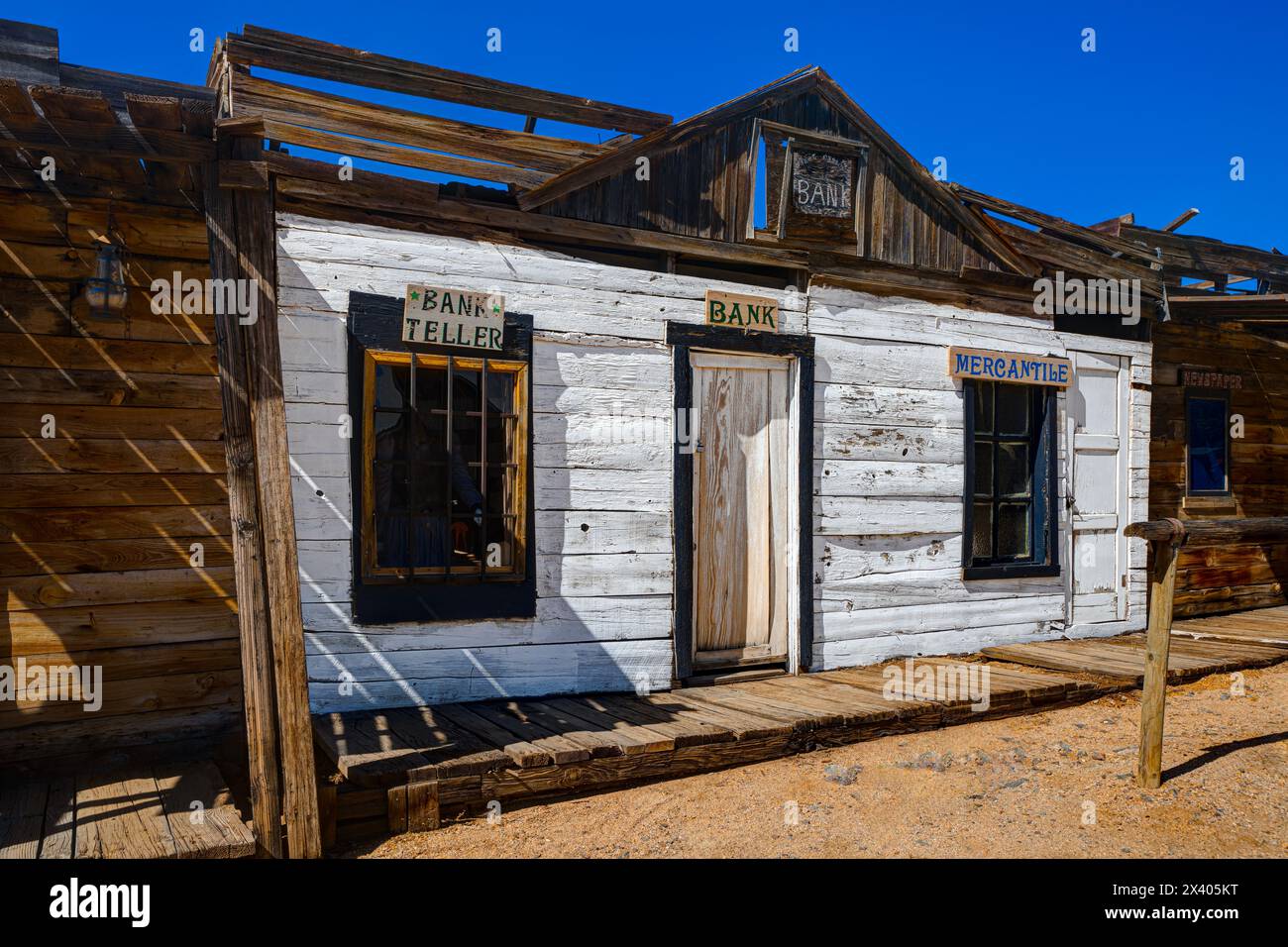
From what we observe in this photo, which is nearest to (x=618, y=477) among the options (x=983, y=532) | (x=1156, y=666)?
(x=1156, y=666)

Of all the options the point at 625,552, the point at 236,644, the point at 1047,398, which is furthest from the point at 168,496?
the point at 1047,398

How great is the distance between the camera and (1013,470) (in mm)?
8414

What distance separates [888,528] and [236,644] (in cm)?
488

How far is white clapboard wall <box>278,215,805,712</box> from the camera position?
18.1 ft

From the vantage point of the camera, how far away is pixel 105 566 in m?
5.18

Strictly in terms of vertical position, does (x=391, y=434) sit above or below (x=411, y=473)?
above

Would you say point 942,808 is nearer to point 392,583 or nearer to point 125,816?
point 392,583

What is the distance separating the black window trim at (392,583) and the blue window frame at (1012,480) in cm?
413

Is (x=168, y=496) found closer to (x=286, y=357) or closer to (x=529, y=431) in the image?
(x=286, y=357)

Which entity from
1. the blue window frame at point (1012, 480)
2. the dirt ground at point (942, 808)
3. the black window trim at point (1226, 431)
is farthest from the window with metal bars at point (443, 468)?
the black window trim at point (1226, 431)

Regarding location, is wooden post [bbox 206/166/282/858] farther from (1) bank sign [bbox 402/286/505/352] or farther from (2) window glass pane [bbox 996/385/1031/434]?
(2) window glass pane [bbox 996/385/1031/434]

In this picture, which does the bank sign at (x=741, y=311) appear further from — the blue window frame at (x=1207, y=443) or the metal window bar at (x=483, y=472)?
the blue window frame at (x=1207, y=443)

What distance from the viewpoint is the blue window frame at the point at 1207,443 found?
32.4 ft

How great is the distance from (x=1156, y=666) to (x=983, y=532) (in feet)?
10.6
